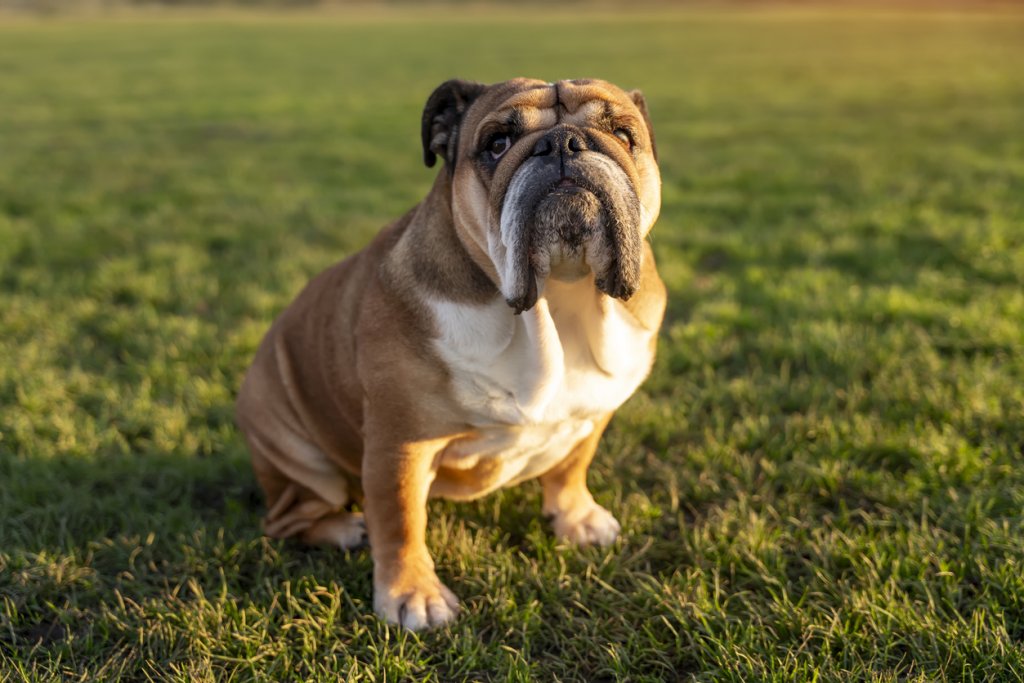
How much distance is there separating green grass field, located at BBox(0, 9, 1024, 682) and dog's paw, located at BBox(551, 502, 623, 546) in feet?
0.29

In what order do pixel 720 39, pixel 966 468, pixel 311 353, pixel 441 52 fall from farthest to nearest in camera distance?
pixel 720 39, pixel 441 52, pixel 966 468, pixel 311 353

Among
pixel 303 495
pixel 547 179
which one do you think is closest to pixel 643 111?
pixel 547 179

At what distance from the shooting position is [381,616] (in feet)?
9.93

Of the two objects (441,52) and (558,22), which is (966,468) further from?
(558,22)

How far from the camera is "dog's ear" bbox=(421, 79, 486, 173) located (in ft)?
9.62

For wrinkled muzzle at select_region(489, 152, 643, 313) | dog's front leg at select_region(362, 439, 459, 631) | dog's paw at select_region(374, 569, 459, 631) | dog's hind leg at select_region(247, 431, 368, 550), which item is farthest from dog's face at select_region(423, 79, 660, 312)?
dog's hind leg at select_region(247, 431, 368, 550)

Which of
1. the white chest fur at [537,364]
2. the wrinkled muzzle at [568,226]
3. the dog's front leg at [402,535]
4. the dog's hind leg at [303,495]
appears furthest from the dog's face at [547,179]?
the dog's hind leg at [303,495]

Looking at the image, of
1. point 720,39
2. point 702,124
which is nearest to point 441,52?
point 720,39

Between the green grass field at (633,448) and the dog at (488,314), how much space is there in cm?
39

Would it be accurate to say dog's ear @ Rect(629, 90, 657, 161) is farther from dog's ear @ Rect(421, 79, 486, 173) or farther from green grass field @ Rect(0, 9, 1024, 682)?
green grass field @ Rect(0, 9, 1024, 682)

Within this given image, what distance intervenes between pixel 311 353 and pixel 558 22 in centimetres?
4396

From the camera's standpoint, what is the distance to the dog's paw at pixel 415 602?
2996 millimetres

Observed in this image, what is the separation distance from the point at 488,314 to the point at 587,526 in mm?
1144

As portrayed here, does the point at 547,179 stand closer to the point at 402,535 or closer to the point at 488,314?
the point at 488,314
